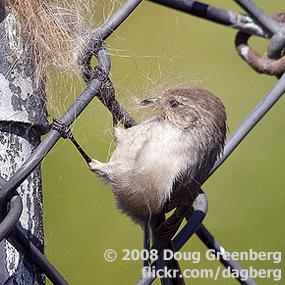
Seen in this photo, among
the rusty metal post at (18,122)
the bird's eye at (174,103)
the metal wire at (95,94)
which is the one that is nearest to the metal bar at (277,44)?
the metal wire at (95,94)

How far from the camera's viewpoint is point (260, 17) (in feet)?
3.15

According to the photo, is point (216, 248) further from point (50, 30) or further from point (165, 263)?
point (50, 30)

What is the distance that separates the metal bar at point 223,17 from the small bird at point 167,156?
8cm

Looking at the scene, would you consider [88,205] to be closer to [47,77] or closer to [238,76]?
[238,76]

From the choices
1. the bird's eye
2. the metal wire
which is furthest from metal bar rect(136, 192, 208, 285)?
the bird's eye

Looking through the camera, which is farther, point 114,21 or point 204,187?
point 204,187

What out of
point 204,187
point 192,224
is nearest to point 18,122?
point 192,224

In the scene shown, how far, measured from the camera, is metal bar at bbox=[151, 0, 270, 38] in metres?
0.97

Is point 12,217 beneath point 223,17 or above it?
beneath

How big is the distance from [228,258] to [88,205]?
46 cm

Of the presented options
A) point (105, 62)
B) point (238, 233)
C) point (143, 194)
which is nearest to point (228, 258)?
point (143, 194)

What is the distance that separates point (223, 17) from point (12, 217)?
1.19 feet

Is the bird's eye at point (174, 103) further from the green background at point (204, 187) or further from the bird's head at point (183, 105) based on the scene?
the green background at point (204, 187)

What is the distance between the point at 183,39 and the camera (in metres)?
1.61
